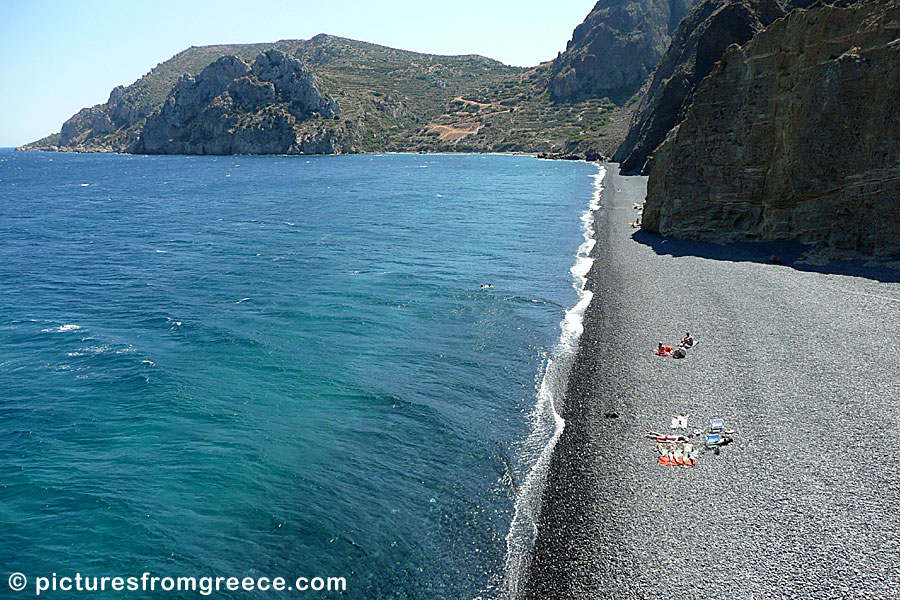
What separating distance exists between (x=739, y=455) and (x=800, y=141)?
2582cm

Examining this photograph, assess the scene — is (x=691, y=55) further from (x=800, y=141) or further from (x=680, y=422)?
(x=680, y=422)

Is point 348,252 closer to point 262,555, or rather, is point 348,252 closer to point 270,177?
point 262,555

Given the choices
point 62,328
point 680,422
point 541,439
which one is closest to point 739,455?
point 680,422

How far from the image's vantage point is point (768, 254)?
34.1 metres

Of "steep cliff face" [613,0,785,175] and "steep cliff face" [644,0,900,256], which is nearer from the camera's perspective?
"steep cliff face" [644,0,900,256]

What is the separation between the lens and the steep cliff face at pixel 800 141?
29.5m

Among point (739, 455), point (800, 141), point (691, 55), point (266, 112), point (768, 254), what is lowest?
point (739, 455)

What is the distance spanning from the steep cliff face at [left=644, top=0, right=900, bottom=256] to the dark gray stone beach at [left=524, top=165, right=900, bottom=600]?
204 inches

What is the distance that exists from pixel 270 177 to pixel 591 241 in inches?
3500

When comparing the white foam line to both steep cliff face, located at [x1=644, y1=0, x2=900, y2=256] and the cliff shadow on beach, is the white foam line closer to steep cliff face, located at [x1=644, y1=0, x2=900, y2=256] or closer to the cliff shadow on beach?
the cliff shadow on beach

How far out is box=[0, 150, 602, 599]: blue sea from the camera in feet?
43.5

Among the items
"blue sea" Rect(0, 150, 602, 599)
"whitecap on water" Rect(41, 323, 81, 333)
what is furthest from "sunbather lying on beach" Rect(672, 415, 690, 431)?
"whitecap on water" Rect(41, 323, 81, 333)

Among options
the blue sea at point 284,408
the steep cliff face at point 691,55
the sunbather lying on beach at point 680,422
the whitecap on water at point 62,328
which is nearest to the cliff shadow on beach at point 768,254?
the blue sea at point 284,408

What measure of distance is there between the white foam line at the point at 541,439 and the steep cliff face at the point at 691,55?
163 feet
